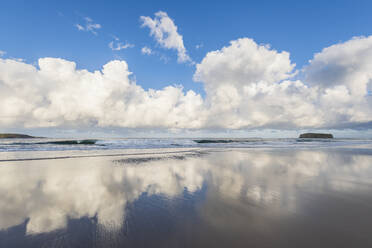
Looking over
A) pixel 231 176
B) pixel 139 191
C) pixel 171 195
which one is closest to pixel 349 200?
pixel 231 176

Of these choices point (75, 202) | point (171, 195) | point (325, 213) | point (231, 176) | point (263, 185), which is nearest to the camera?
point (325, 213)

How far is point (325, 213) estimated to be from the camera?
4453mm

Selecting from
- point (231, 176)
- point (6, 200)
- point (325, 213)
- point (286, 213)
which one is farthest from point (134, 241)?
point (231, 176)

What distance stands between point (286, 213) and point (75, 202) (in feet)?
20.2

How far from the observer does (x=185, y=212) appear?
14.8 feet

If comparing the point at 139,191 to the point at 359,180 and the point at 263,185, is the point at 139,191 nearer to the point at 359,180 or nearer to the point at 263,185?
the point at 263,185

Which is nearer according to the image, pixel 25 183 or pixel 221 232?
pixel 221 232

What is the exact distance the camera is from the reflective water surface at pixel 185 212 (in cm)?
329

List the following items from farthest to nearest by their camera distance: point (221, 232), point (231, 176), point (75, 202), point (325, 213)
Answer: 1. point (231, 176)
2. point (75, 202)
3. point (325, 213)
4. point (221, 232)

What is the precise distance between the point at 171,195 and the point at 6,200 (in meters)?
5.27

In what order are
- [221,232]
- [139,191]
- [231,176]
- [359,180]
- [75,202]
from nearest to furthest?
[221,232], [75,202], [139,191], [359,180], [231,176]

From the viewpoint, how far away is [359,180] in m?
7.88

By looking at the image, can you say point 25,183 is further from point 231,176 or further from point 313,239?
point 313,239

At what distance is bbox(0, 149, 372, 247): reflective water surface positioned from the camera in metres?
3.29
